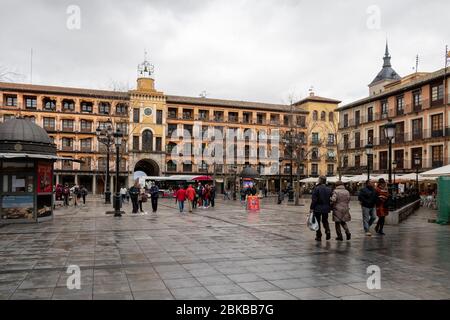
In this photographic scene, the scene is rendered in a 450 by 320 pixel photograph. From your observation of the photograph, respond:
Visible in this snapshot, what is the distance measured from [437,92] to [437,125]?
2989 mm

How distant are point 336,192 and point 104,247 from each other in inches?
227

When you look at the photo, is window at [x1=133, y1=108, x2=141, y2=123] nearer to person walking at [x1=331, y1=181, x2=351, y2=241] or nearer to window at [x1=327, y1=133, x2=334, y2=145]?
window at [x1=327, y1=133, x2=334, y2=145]

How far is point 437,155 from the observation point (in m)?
36.0

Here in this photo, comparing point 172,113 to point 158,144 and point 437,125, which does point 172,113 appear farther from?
point 437,125

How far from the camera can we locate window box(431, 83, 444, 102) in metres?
35.6

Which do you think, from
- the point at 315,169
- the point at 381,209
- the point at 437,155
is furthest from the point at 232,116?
the point at 381,209

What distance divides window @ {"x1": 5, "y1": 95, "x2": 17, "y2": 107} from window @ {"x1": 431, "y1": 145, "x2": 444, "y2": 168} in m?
49.5

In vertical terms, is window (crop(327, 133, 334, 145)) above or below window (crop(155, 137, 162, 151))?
above

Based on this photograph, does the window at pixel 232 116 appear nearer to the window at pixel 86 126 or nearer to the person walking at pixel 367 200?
the window at pixel 86 126

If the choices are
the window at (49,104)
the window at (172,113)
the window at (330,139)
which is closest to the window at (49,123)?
the window at (49,104)

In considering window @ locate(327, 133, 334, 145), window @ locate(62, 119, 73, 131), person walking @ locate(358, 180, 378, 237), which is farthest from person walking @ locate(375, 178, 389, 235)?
window @ locate(327, 133, 334, 145)

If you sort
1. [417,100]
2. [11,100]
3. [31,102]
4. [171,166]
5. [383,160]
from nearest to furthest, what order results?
[417,100]
[383,160]
[11,100]
[31,102]
[171,166]

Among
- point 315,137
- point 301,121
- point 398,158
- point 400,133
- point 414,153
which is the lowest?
point 398,158

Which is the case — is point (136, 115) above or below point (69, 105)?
below
